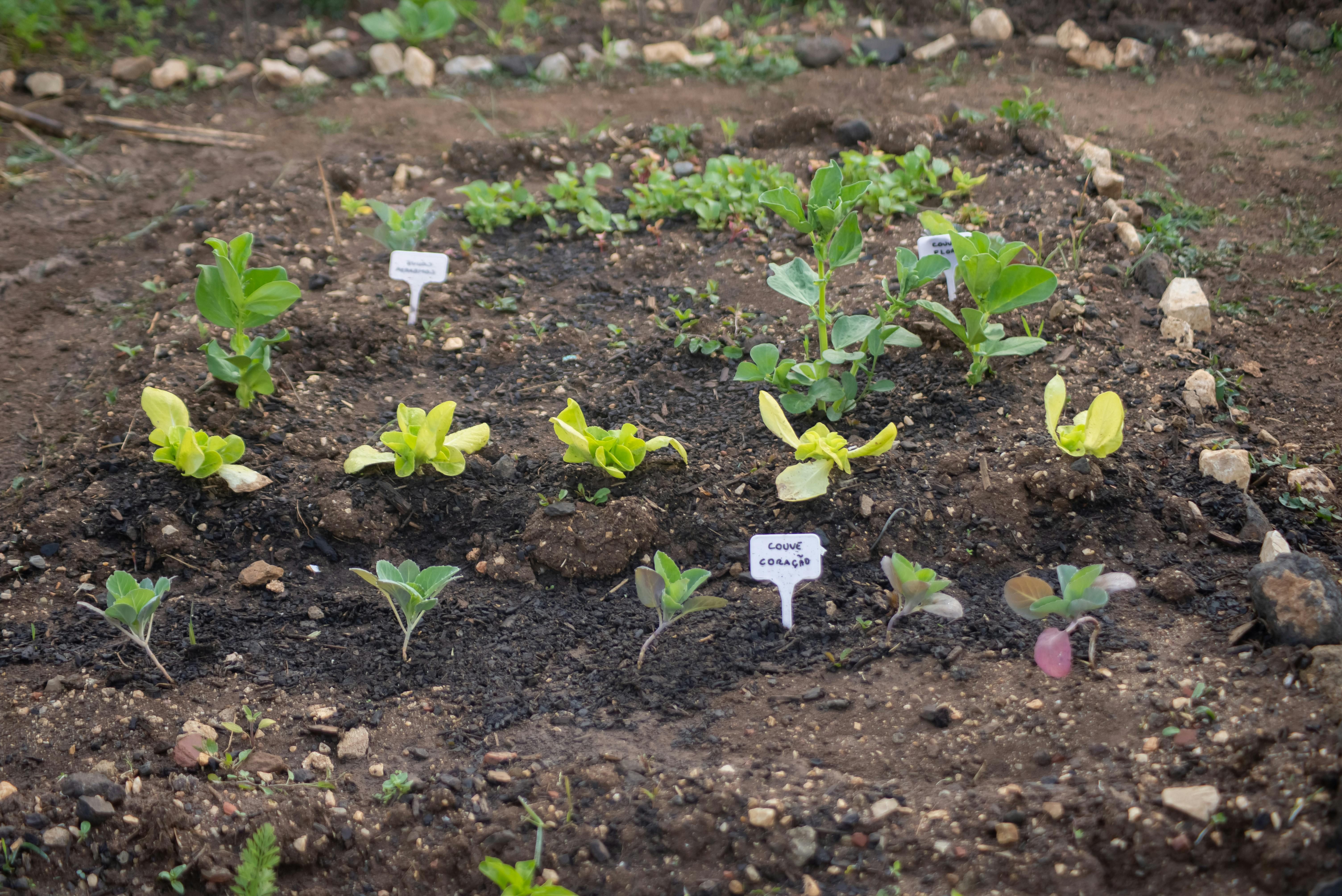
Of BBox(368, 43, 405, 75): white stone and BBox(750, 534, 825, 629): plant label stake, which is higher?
BBox(368, 43, 405, 75): white stone

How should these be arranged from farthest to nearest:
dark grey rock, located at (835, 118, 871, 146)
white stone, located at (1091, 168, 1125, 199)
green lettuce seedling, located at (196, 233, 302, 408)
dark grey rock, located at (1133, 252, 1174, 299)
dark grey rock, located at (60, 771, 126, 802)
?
1. dark grey rock, located at (835, 118, 871, 146)
2. white stone, located at (1091, 168, 1125, 199)
3. dark grey rock, located at (1133, 252, 1174, 299)
4. green lettuce seedling, located at (196, 233, 302, 408)
5. dark grey rock, located at (60, 771, 126, 802)

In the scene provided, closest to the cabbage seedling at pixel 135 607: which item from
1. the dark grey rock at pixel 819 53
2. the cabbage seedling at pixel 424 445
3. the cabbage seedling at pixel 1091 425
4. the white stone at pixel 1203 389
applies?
the cabbage seedling at pixel 424 445

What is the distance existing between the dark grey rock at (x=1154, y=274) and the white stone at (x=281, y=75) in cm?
428

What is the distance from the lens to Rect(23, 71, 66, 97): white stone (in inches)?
195

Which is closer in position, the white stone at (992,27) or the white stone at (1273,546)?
the white stone at (1273,546)

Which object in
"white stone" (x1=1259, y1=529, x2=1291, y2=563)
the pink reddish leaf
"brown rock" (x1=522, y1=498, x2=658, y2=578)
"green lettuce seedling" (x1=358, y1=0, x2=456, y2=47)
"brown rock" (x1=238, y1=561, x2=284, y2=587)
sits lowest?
"brown rock" (x1=238, y1=561, x2=284, y2=587)

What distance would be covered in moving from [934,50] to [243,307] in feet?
13.0

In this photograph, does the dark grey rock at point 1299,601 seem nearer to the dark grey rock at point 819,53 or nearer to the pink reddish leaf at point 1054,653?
the pink reddish leaf at point 1054,653

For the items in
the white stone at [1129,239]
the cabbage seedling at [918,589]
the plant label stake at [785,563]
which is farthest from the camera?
the white stone at [1129,239]

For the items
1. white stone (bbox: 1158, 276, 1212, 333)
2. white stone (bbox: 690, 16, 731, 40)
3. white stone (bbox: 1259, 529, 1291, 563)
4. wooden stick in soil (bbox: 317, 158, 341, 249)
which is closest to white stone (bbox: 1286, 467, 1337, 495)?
white stone (bbox: 1259, 529, 1291, 563)

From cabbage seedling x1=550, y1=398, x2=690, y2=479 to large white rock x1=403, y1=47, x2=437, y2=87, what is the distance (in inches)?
132

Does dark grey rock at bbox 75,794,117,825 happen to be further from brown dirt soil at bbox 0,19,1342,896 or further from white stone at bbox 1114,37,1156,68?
white stone at bbox 1114,37,1156,68

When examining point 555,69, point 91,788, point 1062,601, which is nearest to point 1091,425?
point 1062,601

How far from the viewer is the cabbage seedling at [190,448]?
2.54 m
